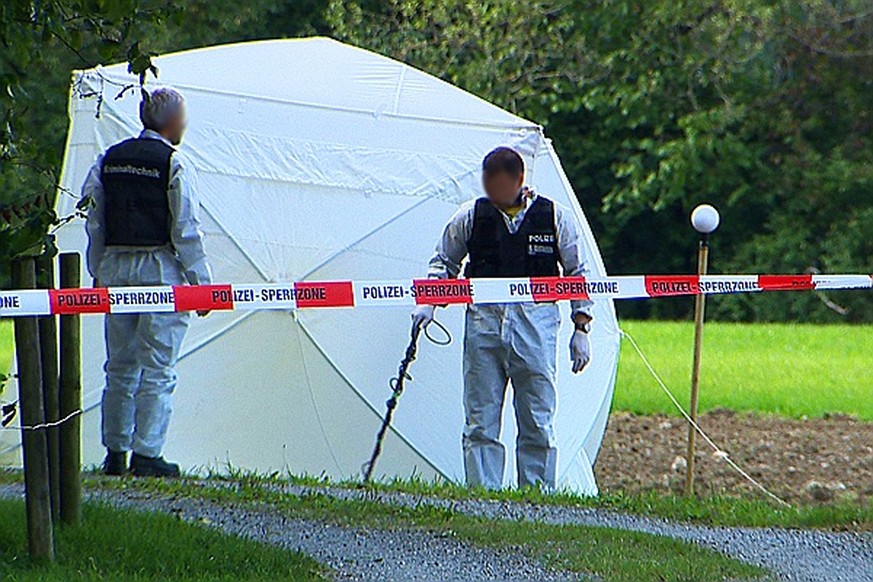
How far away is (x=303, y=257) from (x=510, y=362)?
1999 millimetres

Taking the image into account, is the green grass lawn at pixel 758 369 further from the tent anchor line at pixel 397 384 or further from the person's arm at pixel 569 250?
the person's arm at pixel 569 250

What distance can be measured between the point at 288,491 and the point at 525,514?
4.49ft

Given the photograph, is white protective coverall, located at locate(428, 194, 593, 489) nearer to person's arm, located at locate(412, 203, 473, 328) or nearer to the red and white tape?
person's arm, located at locate(412, 203, 473, 328)

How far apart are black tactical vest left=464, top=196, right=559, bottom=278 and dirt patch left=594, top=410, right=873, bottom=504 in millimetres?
2798

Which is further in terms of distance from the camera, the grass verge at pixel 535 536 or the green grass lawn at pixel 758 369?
the green grass lawn at pixel 758 369

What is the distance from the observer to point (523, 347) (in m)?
9.57

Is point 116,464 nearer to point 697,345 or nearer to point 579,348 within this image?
point 579,348

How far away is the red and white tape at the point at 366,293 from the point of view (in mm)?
6609

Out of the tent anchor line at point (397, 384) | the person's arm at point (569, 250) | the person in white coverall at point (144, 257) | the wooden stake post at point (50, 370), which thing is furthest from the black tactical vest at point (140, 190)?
the wooden stake post at point (50, 370)

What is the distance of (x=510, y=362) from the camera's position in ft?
Answer: 31.6

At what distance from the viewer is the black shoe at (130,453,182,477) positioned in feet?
30.8

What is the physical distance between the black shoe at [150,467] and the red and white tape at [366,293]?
1.83m

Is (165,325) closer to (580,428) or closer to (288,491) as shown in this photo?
(288,491)

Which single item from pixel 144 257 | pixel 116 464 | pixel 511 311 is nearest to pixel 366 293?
pixel 511 311
